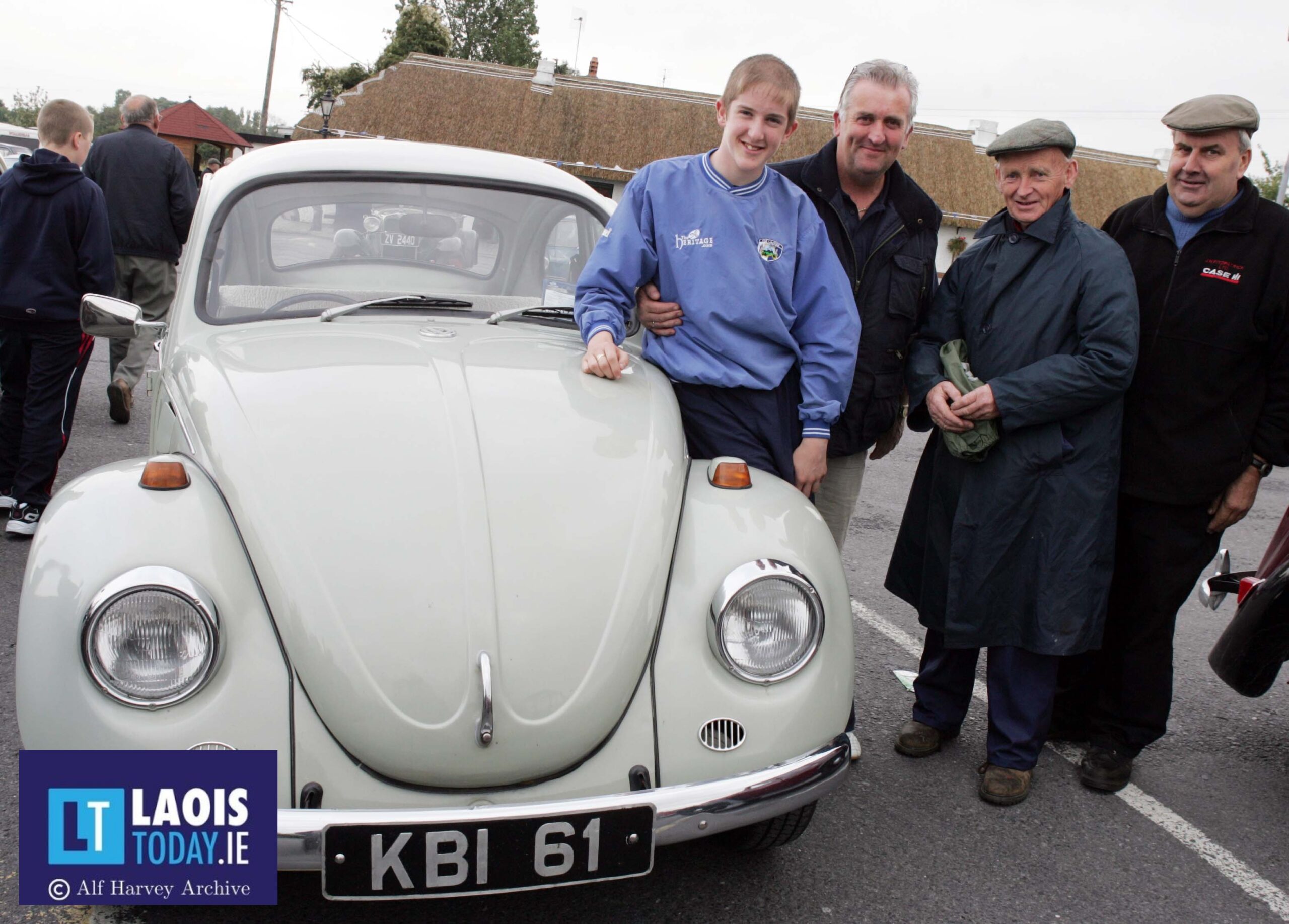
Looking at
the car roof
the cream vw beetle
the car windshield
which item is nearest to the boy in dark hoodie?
the car roof

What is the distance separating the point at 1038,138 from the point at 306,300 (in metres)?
2.31

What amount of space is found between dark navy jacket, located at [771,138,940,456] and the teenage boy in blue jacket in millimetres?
262

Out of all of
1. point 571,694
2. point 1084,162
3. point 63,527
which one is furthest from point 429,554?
point 1084,162

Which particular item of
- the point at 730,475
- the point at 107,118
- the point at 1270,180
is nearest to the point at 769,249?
the point at 730,475

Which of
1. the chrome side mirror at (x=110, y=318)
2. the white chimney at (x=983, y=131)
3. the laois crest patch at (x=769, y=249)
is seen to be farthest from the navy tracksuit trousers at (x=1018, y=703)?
the white chimney at (x=983, y=131)

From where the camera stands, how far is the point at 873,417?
11.4 ft

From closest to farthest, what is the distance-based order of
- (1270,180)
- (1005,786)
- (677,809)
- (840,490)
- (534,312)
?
(677,809) → (1005,786) → (534,312) → (840,490) → (1270,180)

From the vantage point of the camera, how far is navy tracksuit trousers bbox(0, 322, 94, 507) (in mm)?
5008

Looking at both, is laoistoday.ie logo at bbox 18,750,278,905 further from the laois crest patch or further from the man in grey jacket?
the man in grey jacket

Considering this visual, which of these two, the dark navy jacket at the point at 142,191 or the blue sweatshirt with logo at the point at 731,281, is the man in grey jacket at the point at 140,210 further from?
the blue sweatshirt with logo at the point at 731,281

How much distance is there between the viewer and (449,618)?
212 cm

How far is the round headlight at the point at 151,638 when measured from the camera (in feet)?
6.59

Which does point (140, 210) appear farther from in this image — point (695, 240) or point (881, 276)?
point (881, 276)

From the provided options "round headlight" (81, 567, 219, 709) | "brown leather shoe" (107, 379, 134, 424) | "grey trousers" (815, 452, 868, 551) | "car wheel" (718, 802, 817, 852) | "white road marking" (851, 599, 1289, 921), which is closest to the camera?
"round headlight" (81, 567, 219, 709)
